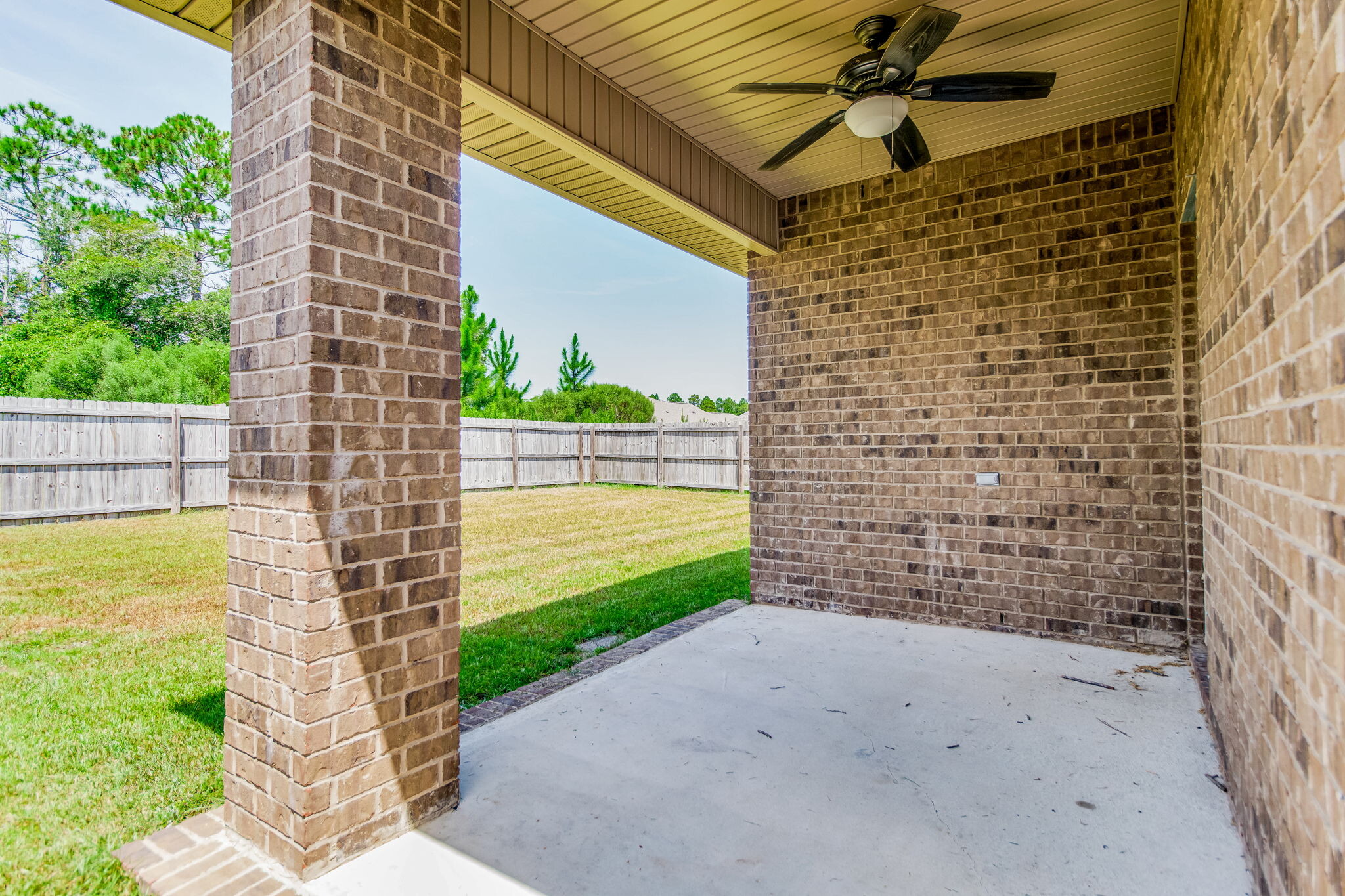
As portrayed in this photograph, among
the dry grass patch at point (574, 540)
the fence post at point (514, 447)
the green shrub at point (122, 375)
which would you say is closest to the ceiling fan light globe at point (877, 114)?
the dry grass patch at point (574, 540)

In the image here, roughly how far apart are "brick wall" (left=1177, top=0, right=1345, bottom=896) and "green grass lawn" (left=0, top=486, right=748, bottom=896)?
2886 millimetres

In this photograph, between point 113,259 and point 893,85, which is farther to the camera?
point 113,259

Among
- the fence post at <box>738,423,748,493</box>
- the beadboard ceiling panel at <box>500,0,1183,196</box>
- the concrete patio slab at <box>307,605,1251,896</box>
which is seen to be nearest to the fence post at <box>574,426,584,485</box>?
the fence post at <box>738,423,748,493</box>

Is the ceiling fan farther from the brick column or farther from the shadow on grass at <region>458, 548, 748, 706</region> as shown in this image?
the shadow on grass at <region>458, 548, 748, 706</region>

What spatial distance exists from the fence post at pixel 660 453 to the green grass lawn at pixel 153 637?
20.1ft

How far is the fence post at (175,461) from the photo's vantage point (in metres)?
9.32

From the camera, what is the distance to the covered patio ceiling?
2955 millimetres

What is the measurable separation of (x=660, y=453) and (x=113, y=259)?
585 inches

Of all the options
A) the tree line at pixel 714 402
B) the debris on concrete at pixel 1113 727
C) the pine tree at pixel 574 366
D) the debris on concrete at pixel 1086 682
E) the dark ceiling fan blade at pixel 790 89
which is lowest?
the debris on concrete at pixel 1113 727

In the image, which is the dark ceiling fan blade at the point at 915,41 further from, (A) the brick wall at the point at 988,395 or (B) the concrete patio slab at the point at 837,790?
(B) the concrete patio slab at the point at 837,790

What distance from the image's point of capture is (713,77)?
3541 mm

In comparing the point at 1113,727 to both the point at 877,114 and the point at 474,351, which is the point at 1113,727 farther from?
the point at 474,351

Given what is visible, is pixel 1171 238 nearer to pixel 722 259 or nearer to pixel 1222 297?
pixel 1222 297

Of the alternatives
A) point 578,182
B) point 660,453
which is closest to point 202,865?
point 578,182
